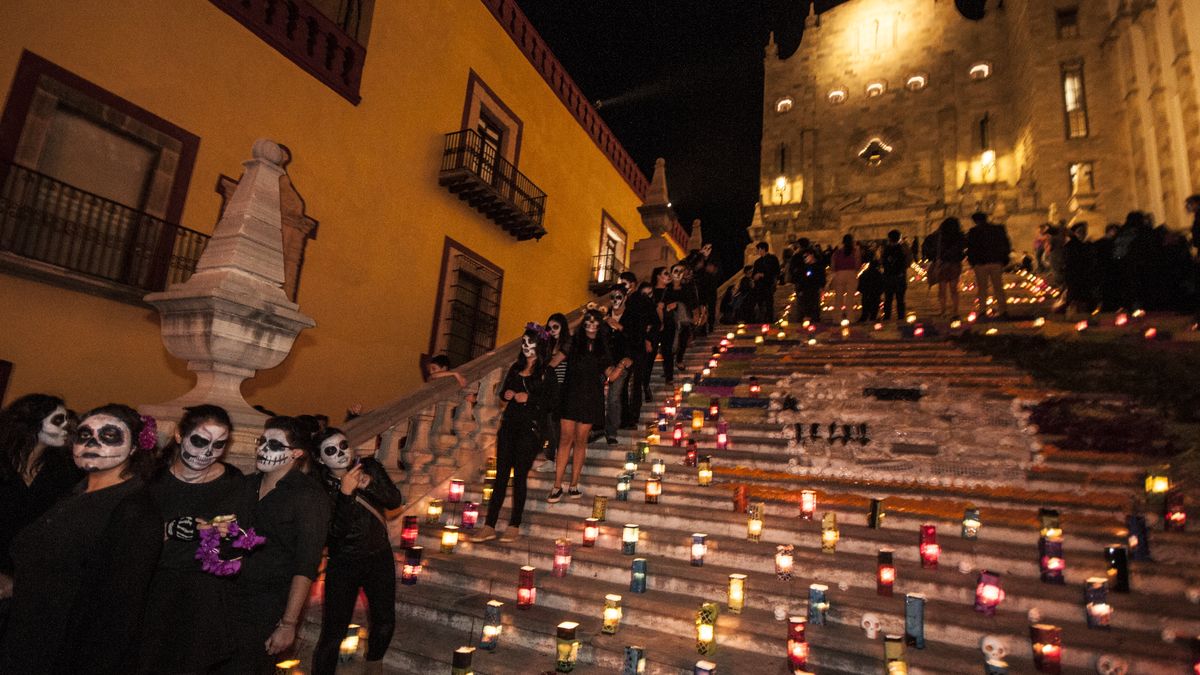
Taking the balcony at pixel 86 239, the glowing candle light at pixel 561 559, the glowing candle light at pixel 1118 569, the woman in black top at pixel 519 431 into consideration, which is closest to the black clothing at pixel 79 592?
the glowing candle light at pixel 561 559

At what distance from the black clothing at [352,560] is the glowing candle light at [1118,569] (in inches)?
176

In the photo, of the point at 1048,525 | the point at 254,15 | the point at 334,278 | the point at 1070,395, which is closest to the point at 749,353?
the point at 1070,395

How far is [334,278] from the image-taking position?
11688 mm

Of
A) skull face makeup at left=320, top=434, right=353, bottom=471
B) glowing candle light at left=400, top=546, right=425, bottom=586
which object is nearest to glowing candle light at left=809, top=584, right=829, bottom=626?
glowing candle light at left=400, top=546, right=425, bottom=586

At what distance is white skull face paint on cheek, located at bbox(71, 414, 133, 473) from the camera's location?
2.48 metres

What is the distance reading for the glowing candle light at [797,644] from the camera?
140 inches

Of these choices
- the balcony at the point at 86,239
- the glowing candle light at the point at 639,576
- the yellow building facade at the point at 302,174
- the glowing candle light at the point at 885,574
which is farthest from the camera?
the yellow building facade at the point at 302,174

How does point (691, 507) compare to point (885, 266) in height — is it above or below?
below

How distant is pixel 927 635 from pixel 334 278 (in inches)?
425

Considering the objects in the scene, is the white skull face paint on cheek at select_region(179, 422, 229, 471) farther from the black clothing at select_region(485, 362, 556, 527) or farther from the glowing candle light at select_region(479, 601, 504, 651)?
the black clothing at select_region(485, 362, 556, 527)

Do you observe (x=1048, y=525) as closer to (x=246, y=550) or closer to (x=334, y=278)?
(x=246, y=550)

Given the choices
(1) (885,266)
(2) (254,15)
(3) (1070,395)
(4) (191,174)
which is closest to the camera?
(3) (1070,395)

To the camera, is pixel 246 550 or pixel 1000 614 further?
pixel 1000 614

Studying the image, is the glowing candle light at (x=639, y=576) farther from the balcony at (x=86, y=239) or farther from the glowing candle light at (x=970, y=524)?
the balcony at (x=86, y=239)
